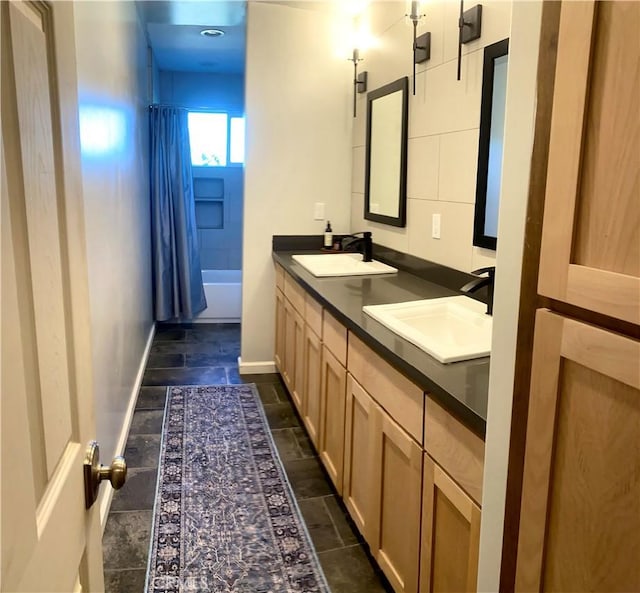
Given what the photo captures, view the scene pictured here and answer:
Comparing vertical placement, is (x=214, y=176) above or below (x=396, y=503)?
above

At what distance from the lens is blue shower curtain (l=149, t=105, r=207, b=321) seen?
5.10 meters

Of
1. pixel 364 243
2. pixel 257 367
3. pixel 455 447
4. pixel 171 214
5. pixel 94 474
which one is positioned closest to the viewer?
pixel 94 474

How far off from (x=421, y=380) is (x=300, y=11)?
2973 millimetres

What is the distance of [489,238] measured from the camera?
7.30 feet

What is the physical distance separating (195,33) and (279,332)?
262 centimetres

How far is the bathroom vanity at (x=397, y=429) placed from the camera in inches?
53.6

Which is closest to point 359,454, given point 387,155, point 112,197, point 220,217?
point 112,197

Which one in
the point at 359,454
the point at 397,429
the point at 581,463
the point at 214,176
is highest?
the point at 214,176

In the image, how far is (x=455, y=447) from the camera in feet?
4.49

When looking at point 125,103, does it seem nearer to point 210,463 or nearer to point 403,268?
point 403,268

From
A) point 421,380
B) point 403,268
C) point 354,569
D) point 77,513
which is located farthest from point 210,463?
point 77,513

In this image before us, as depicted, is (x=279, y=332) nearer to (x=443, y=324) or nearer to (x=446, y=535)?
(x=443, y=324)

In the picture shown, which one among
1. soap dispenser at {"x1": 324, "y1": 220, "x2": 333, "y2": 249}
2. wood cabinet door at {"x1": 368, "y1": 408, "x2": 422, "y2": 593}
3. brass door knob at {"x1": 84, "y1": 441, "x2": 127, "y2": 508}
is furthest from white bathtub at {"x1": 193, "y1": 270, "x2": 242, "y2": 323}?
brass door knob at {"x1": 84, "y1": 441, "x2": 127, "y2": 508}

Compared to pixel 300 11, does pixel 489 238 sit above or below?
below
